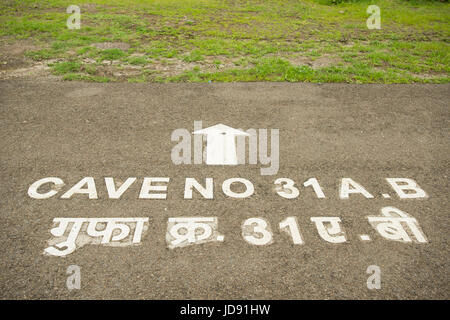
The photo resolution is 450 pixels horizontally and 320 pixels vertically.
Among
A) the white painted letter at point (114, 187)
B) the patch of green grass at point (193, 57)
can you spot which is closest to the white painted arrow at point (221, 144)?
the white painted letter at point (114, 187)

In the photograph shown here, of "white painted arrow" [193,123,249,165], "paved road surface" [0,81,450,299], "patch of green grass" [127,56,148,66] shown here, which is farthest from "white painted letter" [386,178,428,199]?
"patch of green grass" [127,56,148,66]

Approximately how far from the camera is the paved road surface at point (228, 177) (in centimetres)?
331

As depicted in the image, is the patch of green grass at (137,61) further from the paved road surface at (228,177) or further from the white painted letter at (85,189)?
the white painted letter at (85,189)

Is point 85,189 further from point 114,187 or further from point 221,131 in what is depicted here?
point 221,131

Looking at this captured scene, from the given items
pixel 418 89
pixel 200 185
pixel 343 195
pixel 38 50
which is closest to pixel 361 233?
pixel 343 195

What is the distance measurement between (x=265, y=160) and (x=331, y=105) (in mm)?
2593

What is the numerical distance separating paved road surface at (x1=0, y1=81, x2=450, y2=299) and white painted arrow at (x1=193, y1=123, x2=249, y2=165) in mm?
213

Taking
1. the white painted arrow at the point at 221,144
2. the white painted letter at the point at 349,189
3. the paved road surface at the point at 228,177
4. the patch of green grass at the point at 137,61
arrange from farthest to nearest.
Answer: the patch of green grass at the point at 137,61 → the white painted arrow at the point at 221,144 → the white painted letter at the point at 349,189 → the paved road surface at the point at 228,177

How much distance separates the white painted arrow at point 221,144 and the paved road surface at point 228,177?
0.70 feet

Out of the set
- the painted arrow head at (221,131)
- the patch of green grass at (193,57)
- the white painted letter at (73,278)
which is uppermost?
the patch of green grass at (193,57)

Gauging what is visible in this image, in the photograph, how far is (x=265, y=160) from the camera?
16.9 ft

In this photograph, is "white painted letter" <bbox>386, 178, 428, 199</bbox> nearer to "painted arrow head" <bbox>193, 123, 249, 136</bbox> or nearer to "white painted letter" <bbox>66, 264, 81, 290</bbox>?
"painted arrow head" <bbox>193, 123, 249, 136</bbox>

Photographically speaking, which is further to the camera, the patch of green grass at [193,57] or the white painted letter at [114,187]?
the patch of green grass at [193,57]

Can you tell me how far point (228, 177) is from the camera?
4.76 meters
